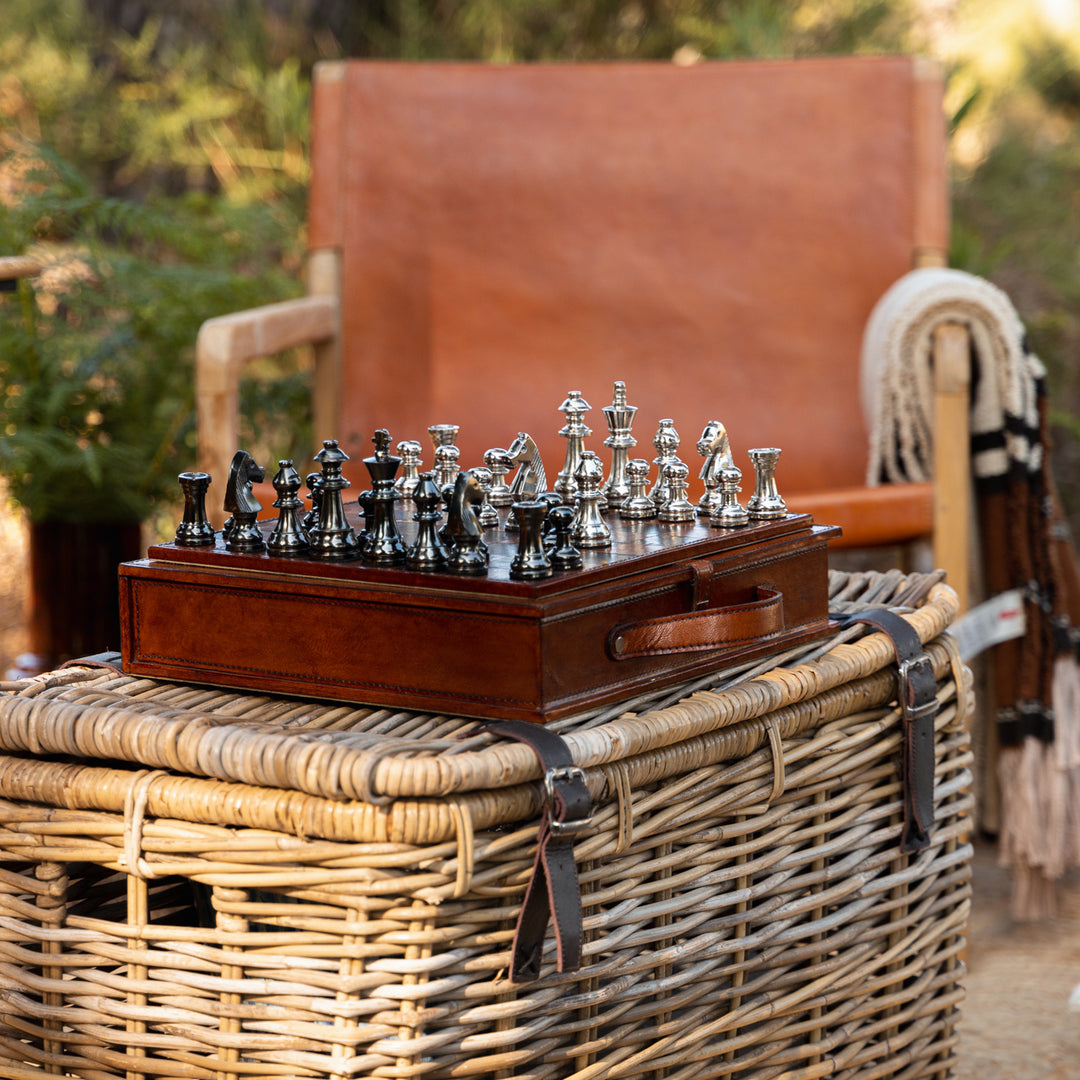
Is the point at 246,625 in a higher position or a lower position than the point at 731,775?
higher

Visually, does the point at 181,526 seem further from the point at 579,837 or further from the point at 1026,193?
the point at 1026,193

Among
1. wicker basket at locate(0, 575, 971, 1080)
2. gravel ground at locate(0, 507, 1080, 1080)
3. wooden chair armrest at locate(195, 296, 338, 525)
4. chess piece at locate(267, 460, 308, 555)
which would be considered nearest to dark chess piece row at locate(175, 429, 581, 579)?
chess piece at locate(267, 460, 308, 555)

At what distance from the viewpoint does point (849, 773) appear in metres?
1.10

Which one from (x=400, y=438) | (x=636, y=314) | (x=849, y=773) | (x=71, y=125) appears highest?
(x=71, y=125)

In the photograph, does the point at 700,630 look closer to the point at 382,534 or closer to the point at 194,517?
the point at 382,534

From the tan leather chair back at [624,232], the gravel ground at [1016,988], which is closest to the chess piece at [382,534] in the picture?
the gravel ground at [1016,988]

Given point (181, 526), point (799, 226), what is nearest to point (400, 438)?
point (799, 226)

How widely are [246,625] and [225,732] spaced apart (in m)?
0.15

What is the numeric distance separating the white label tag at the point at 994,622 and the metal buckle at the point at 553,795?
107 cm

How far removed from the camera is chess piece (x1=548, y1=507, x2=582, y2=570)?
94 centimetres

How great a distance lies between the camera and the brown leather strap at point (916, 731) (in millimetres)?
1132

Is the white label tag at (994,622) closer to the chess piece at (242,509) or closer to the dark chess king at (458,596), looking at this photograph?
the dark chess king at (458,596)

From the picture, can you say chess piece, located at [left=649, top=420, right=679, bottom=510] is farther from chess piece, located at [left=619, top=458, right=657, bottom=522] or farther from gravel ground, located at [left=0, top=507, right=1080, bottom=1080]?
gravel ground, located at [left=0, top=507, right=1080, bottom=1080]

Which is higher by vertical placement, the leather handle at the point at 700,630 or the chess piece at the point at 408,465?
the chess piece at the point at 408,465
